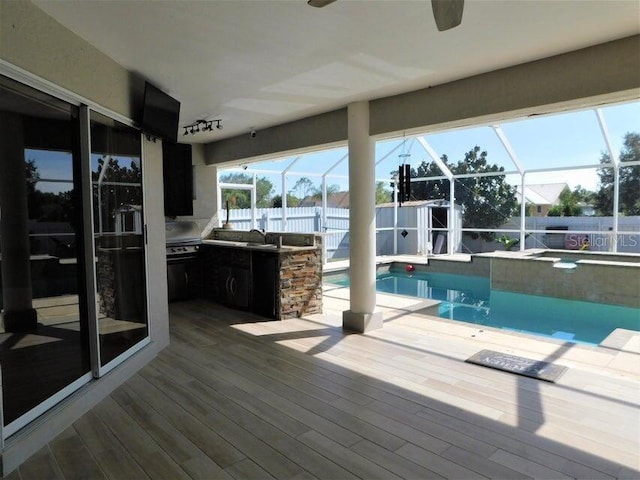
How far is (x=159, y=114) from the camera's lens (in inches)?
146

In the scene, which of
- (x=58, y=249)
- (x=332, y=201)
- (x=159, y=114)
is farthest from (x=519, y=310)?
(x=58, y=249)

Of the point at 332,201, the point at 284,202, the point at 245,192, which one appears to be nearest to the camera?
the point at 245,192

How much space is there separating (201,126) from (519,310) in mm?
6229

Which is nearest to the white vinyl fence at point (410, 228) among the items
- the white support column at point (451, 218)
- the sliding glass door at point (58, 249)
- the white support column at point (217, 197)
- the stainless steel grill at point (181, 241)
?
the white support column at point (451, 218)

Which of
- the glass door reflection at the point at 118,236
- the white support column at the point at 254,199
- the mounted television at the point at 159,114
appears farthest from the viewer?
the white support column at the point at 254,199

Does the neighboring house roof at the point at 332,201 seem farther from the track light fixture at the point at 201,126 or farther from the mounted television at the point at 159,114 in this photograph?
the mounted television at the point at 159,114

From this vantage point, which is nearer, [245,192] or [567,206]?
[245,192]

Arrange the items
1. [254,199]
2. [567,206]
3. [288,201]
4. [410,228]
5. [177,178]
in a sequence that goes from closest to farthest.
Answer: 1. [177,178]
2. [254,199]
3. [567,206]
4. [288,201]
5. [410,228]

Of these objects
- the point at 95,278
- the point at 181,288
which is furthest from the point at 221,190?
the point at 95,278

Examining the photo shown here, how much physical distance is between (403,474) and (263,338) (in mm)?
2571

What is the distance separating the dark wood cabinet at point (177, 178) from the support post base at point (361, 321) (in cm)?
277

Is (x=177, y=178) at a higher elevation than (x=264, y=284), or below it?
higher

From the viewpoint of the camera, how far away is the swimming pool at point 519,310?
6113 millimetres

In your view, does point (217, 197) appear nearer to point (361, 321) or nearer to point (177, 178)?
point (177, 178)
